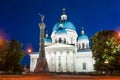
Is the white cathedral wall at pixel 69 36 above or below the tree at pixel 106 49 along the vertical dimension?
above

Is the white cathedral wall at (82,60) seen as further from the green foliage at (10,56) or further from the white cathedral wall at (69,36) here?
the green foliage at (10,56)

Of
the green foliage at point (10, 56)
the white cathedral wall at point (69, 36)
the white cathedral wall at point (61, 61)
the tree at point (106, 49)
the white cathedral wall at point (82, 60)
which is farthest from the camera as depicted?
the white cathedral wall at point (69, 36)

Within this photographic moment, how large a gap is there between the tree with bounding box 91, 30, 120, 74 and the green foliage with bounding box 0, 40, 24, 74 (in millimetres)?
23164

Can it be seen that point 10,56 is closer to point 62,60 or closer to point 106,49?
point 106,49

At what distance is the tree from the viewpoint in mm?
54231

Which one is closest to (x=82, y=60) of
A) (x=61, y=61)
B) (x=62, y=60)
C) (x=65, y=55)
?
(x=65, y=55)

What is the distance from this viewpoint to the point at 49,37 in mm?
132625

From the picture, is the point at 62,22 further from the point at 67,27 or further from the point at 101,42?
the point at 101,42

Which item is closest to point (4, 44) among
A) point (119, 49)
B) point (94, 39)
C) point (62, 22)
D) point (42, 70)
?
point (42, 70)

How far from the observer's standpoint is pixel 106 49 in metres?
60.2

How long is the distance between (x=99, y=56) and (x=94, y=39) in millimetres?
5737

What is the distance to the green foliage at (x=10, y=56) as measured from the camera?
75375 millimetres

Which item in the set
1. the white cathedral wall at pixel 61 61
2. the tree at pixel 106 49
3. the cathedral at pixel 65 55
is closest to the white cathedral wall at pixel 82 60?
the cathedral at pixel 65 55

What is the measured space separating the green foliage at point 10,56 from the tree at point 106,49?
912 inches
